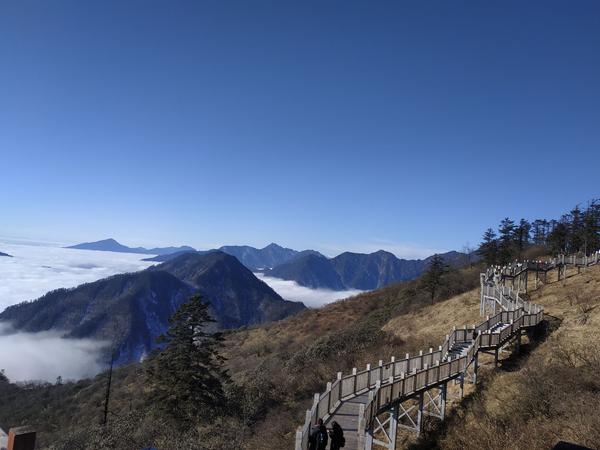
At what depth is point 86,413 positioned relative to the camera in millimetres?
60031

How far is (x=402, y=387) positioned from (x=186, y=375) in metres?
16.8

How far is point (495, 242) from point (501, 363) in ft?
185

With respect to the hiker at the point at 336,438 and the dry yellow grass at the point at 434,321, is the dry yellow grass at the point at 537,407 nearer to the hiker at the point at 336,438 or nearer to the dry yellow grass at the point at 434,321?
the hiker at the point at 336,438

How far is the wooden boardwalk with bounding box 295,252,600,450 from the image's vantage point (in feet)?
44.6

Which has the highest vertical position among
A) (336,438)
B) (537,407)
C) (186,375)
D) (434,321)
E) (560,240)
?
(560,240)

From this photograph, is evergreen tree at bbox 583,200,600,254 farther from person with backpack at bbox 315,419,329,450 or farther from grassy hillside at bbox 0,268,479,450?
person with backpack at bbox 315,419,329,450

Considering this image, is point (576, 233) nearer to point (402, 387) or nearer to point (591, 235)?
point (591, 235)

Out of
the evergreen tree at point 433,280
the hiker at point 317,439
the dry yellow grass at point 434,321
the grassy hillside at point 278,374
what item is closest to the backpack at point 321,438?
the hiker at point 317,439

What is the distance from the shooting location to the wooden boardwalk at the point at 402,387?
13586 mm

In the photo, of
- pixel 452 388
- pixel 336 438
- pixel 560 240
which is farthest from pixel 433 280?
pixel 336 438

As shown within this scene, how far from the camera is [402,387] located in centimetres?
1602

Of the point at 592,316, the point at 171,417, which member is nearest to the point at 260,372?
the point at 171,417

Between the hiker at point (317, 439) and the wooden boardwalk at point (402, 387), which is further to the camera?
the wooden boardwalk at point (402, 387)

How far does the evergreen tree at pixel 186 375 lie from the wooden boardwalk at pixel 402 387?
11735 mm
